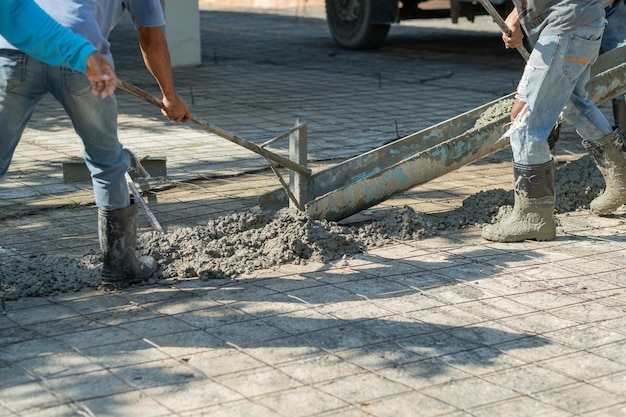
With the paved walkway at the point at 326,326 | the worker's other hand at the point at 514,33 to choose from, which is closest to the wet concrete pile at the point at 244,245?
the paved walkway at the point at 326,326

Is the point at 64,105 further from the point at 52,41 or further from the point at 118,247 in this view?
the point at 118,247

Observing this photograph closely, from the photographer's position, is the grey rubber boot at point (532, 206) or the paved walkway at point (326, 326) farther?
the grey rubber boot at point (532, 206)

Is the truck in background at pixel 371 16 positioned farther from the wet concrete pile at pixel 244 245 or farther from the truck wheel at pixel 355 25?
the wet concrete pile at pixel 244 245

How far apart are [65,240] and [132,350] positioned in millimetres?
1623

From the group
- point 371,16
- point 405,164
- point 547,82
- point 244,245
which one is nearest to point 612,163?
point 547,82

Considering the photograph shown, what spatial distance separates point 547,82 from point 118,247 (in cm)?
216

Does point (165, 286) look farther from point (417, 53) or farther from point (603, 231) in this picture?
point (417, 53)

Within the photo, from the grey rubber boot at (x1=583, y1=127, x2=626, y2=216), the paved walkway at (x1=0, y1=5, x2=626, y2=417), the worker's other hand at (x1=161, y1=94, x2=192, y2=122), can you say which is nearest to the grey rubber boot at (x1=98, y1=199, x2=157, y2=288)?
the paved walkway at (x1=0, y1=5, x2=626, y2=417)

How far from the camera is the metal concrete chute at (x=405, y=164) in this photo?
529cm

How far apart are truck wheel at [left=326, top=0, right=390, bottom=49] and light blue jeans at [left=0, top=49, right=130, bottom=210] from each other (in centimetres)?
992

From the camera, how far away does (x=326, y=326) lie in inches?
158

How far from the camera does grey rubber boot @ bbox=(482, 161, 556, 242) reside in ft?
16.6

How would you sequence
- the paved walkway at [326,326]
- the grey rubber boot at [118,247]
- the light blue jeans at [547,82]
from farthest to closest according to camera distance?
the light blue jeans at [547,82] → the grey rubber boot at [118,247] → the paved walkway at [326,326]

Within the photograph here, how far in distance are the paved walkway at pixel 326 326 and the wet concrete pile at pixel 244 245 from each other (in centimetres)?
9
